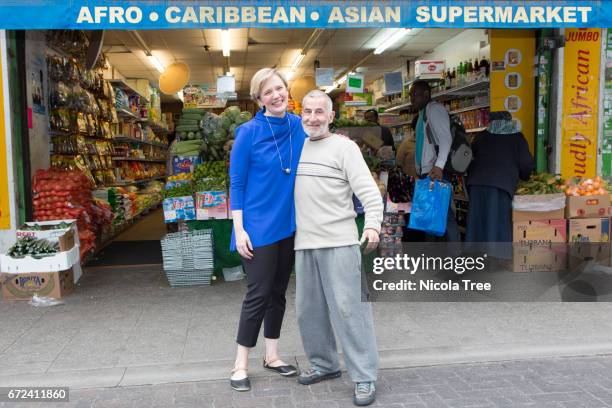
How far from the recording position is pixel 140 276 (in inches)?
268

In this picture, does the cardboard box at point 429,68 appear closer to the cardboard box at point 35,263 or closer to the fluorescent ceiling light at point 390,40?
the fluorescent ceiling light at point 390,40

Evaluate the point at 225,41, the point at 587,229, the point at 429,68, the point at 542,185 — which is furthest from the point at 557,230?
the point at 225,41

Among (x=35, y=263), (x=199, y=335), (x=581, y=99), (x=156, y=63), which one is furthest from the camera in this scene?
(x=156, y=63)

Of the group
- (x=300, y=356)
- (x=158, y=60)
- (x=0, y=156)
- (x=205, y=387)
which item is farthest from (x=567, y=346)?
(x=158, y=60)

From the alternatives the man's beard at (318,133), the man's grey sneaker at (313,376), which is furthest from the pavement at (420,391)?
the man's beard at (318,133)

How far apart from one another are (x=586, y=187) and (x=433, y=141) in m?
1.76

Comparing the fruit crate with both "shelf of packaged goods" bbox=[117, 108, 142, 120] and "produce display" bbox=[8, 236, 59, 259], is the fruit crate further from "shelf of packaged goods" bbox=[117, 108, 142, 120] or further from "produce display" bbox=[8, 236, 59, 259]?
"shelf of packaged goods" bbox=[117, 108, 142, 120]

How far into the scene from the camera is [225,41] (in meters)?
13.3

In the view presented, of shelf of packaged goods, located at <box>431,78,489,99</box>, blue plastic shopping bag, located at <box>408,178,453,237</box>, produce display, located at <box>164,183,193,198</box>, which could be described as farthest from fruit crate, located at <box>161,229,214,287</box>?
shelf of packaged goods, located at <box>431,78,489,99</box>

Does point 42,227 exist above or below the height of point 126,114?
below

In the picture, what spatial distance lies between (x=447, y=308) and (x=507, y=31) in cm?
360

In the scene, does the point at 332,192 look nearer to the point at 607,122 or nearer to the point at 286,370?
the point at 286,370

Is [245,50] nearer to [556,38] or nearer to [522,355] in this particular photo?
[556,38]

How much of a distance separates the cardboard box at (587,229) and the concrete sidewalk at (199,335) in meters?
1.21
